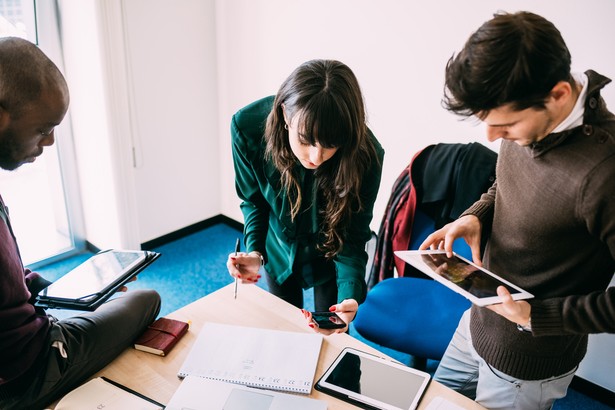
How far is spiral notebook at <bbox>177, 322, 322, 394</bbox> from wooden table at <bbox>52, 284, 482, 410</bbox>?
3 centimetres

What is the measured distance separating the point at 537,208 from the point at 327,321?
0.59m

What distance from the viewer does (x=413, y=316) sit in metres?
1.70

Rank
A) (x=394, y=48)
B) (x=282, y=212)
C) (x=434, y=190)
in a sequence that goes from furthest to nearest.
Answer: (x=394, y=48)
(x=434, y=190)
(x=282, y=212)

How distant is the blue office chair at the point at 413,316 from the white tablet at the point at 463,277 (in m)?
0.50

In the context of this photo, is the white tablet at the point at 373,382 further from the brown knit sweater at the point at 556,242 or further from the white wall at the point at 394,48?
the white wall at the point at 394,48

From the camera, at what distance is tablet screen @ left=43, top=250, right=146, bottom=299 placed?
3.79 feet

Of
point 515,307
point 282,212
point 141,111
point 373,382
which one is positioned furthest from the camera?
point 141,111

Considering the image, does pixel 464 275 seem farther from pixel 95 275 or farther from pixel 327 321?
pixel 95 275

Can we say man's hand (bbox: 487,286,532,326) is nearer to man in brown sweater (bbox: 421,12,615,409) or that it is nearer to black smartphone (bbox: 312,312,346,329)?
man in brown sweater (bbox: 421,12,615,409)

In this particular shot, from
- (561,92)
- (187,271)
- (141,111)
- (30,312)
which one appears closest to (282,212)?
(30,312)

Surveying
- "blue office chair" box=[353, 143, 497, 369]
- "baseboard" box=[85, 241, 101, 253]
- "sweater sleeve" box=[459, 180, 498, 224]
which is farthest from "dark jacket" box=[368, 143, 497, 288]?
"baseboard" box=[85, 241, 101, 253]

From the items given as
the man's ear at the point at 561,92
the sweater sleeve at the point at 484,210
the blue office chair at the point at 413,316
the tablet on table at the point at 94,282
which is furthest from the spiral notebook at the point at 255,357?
the man's ear at the point at 561,92

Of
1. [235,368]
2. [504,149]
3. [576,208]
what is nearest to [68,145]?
[235,368]

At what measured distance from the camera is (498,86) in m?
0.85
